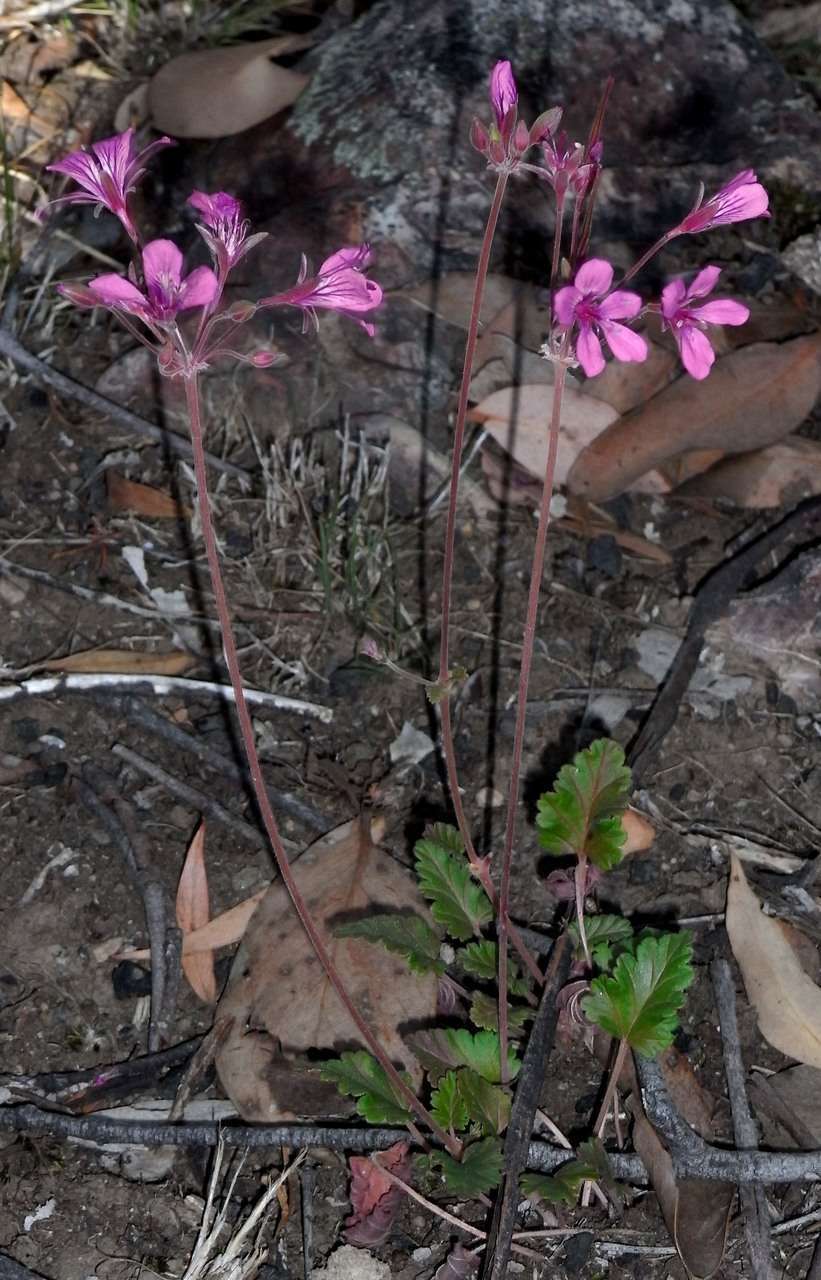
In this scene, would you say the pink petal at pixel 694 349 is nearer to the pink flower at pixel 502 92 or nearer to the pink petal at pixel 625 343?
the pink petal at pixel 625 343

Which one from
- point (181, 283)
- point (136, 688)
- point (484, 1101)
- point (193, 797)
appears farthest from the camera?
point (136, 688)

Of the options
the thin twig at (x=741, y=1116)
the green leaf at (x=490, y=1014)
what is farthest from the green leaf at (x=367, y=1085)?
the thin twig at (x=741, y=1116)

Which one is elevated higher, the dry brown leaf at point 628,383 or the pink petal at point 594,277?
the pink petal at point 594,277

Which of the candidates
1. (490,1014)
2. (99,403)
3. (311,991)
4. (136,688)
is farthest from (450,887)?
(99,403)

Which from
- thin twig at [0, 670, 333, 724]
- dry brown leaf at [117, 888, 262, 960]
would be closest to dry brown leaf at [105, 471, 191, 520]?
thin twig at [0, 670, 333, 724]

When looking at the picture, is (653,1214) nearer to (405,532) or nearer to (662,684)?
(662,684)

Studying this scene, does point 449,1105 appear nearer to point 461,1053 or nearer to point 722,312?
point 461,1053
